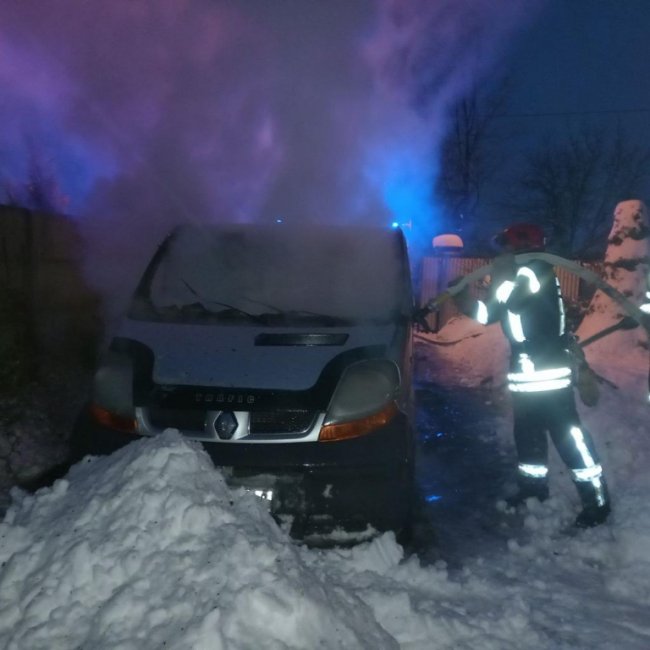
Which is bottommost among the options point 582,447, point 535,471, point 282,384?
point 535,471

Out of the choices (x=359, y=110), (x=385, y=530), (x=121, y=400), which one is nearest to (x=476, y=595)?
(x=385, y=530)

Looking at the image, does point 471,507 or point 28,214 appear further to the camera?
point 28,214

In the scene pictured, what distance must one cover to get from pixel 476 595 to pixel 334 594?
968 mm

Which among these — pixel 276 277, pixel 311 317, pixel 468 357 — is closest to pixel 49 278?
A: pixel 276 277

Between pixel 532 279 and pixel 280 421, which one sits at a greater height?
pixel 532 279

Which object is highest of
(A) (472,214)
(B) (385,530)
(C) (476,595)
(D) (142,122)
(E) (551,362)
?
(D) (142,122)

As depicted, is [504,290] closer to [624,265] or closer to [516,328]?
[516,328]

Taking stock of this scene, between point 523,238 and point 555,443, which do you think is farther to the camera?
point 523,238

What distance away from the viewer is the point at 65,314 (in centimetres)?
751

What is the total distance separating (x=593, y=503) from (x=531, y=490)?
0.45m

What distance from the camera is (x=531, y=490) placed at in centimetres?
473

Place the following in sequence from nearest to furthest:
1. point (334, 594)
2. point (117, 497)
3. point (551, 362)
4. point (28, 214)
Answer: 1. point (334, 594)
2. point (117, 497)
3. point (551, 362)
4. point (28, 214)

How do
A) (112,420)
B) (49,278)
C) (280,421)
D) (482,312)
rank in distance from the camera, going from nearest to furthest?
(280,421) → (112,420) → (482,312) → (49,278)

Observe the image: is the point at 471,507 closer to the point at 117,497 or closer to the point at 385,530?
the point at 385,530
